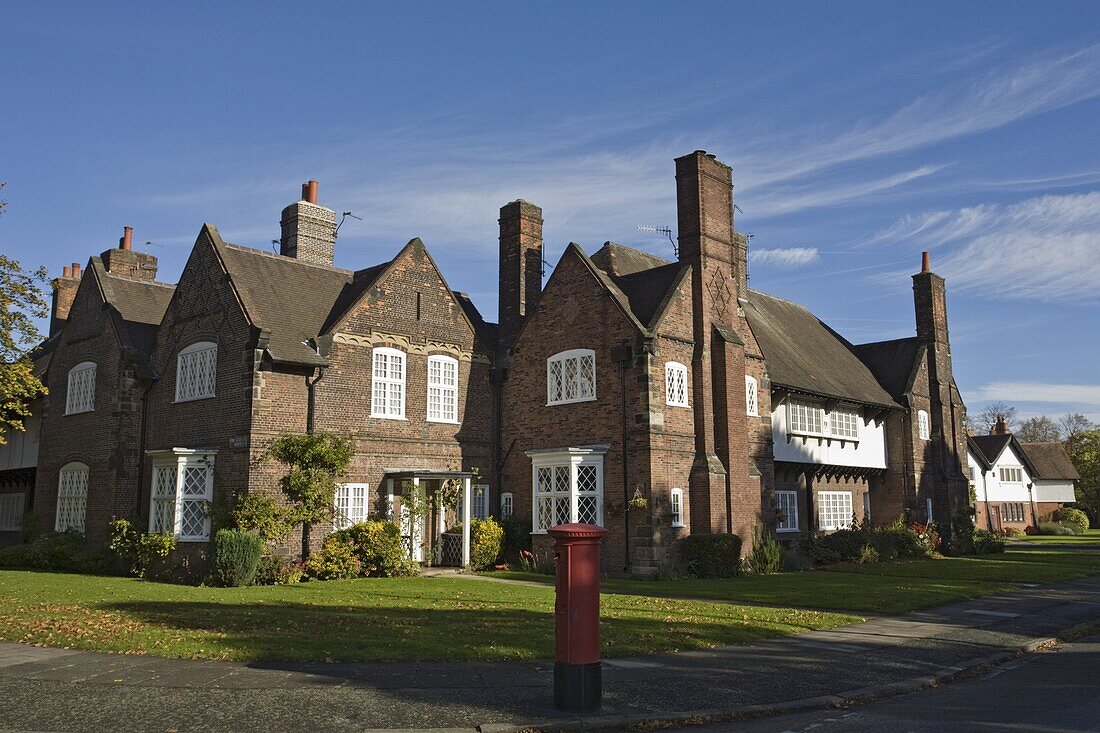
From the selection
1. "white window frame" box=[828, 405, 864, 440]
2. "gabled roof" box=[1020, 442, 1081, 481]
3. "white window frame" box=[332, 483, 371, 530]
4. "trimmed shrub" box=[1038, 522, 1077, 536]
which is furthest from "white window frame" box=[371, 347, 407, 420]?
"gabled roof" box=[1020, 442, 1081, 481]

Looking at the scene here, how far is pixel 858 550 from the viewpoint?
1186 inches

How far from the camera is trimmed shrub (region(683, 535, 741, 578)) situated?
23391 mm

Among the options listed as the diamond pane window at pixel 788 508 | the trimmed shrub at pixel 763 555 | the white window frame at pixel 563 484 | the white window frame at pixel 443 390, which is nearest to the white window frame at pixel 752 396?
the trimmed shrub at pixel 763 555

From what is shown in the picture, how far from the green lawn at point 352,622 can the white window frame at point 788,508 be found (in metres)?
13.5

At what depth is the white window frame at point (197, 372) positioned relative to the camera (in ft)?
79.7

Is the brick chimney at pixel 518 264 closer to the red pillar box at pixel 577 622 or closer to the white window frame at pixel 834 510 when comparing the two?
the white window frame at pixel 834 510

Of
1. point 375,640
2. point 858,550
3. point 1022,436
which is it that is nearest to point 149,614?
point 375,640

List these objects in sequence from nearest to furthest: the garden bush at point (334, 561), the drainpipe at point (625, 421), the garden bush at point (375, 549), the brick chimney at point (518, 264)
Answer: the garden bush at point (334, 561), the garden bush at point (375, 549), the drainpipe at point (625, 421), the brick chimney at point (518, 264)

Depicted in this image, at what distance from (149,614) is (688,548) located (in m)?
14.0

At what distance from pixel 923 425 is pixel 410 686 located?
34206 mm

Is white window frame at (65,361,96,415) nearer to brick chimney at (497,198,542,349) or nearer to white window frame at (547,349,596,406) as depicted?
brick chimney at (497,198,542,349)

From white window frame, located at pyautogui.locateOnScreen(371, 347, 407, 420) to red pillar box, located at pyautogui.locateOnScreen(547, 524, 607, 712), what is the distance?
16.5 metres

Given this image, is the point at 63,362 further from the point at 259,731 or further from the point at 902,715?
the point at 902,715

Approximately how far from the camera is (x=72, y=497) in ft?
91.7
